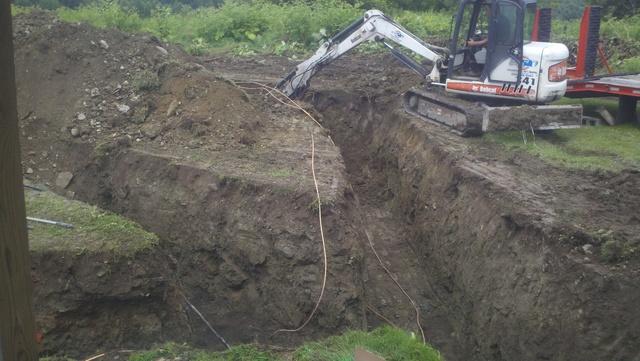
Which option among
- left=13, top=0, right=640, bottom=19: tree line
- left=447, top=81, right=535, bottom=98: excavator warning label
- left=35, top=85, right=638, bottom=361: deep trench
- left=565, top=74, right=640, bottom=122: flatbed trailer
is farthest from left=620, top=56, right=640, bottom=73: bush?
left=35, top=85, right=638, bottom=361: deep trench

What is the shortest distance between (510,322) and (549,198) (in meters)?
1.87

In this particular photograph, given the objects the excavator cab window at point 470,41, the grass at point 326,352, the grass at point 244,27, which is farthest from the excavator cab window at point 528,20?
the grass at point 326,352

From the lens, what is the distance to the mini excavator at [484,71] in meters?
10.7

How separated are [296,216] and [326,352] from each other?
10.0 feet

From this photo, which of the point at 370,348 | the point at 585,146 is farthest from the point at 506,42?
the point at 370,348

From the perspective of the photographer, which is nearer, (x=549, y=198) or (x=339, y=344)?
(x=339, y=344)

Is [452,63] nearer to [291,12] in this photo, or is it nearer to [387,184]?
[387,184]

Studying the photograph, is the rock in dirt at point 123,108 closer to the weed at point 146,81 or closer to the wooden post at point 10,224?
the weed at point 146,81

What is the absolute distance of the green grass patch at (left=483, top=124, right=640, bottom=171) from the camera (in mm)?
9398

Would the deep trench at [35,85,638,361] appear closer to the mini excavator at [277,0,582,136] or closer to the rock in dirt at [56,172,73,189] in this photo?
the rock in dirt at [56,172,73,189]

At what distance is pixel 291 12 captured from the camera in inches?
714

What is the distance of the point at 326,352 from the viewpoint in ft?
16.3

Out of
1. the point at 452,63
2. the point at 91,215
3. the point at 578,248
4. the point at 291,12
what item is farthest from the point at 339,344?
the point at 291,12

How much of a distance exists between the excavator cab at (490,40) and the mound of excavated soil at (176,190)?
312cm
